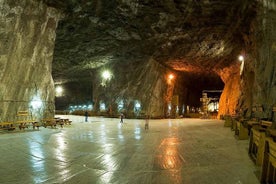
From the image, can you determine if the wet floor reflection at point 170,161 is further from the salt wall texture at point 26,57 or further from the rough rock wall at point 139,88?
the rough rock wall at point 139,88

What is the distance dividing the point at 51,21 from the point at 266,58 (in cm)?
1648

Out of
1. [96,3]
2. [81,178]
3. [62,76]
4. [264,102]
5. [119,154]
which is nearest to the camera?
[81,178]

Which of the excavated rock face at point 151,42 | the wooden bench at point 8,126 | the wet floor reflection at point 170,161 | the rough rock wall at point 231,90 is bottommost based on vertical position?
the wet floor reflection at point 170,161

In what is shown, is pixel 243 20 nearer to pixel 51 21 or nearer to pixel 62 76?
pixel 51 21

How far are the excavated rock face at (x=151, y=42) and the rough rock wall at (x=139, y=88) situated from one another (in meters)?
0.14

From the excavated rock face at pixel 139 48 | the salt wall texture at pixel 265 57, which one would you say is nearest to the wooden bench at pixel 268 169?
the salt wall texture at pixel 265 57

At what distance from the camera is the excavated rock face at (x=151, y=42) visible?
1986 centimetres

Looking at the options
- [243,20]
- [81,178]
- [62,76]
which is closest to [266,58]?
[243,20]

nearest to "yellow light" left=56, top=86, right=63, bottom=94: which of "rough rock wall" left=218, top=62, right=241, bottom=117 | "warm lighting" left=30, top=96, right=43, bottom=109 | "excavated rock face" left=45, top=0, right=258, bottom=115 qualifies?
"excavated rock face" left=45, top=0, right=258, bottom=115

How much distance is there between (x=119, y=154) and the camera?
816 centimetres

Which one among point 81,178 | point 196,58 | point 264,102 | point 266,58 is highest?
point 196,58

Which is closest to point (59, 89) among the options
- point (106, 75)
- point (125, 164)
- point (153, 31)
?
point (106, 75)

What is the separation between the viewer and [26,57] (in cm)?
1714

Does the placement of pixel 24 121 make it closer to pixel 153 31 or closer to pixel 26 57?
pixel 26 57
